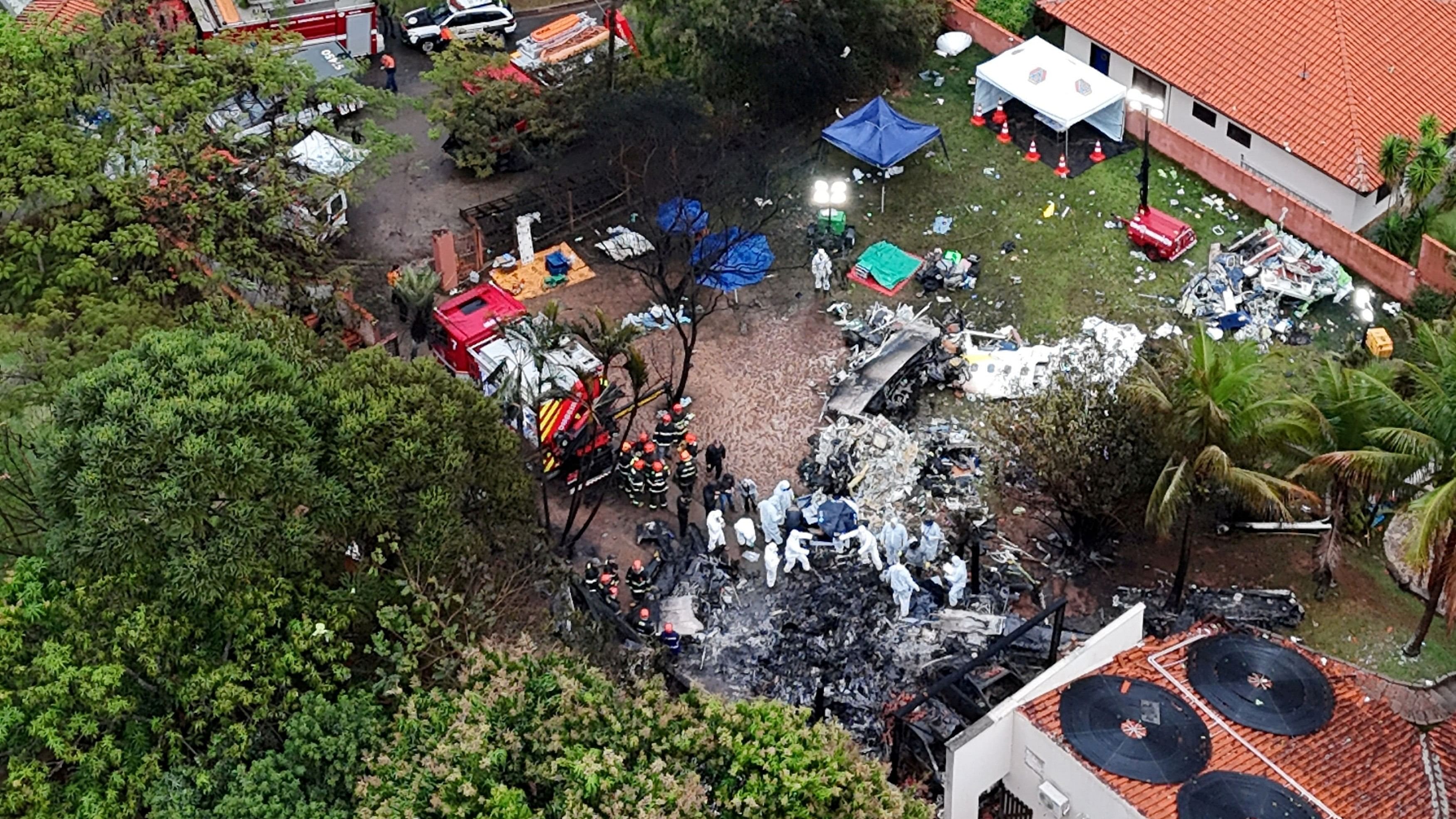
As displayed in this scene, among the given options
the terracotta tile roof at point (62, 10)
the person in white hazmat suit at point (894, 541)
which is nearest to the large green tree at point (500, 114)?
the terracotta tile roof at point (62, 10)

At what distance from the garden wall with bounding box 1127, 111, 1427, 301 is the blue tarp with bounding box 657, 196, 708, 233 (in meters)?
11.9

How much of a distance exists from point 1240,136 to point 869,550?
1599 cm

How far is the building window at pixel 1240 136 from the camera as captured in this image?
38.7 metres

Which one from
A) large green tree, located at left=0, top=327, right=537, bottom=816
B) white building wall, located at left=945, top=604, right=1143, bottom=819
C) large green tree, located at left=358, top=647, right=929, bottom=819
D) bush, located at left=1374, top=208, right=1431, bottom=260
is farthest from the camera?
bush, located at left=1374, top=208, right=1431, bottom=260

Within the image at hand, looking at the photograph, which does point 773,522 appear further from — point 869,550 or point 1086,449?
point 1086,449

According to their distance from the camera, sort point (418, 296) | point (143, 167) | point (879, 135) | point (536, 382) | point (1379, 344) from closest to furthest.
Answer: point (536, 382) < point (143, 167) < point (1379, 344) < point (418, 296) < point (879, 135)

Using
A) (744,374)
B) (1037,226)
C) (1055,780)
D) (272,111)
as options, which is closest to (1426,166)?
(1037,226)

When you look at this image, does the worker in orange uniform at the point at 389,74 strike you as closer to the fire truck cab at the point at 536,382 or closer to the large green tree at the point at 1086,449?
the fire truck cab at the point at 536,382

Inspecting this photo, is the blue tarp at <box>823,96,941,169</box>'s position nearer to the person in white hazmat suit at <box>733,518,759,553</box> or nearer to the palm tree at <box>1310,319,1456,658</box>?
the person in white hazmat suit at <box>733,518,759,553</box>

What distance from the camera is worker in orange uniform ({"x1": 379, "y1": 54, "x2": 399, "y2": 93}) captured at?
42938 mm

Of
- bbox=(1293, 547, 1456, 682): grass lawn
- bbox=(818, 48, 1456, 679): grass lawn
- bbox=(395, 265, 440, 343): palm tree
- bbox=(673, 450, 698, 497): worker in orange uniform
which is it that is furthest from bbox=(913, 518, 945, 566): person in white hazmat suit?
bbox=(395, 265, 440, 343): palm tree

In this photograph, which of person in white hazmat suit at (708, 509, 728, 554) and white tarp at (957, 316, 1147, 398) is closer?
person in white hazmat suit at (708, 509, 728, 554)

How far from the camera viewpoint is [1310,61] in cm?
3888

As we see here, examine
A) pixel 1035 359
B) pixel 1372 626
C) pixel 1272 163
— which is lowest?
pixel 1372 626
